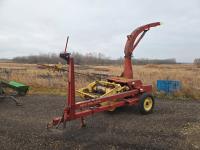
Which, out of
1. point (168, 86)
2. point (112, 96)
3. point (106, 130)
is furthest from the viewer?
point (168, 86)

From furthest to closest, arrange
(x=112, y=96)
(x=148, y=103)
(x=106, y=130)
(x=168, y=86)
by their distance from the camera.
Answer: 1. (x=168, y=86)
2. (x=148, y=103)
3. (x=112, y=96)
4. (x=106, y=130)

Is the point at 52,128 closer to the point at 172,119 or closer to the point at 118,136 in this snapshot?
the point at 118,136

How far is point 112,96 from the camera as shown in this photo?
8.15 metres

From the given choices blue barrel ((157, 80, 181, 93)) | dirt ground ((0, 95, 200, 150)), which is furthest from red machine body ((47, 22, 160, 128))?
blue barrel ((157, 80, 181, 93))

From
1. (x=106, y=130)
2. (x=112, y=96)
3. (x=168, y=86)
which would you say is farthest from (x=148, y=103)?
(x=168, y=86)

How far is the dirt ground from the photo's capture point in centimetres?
620

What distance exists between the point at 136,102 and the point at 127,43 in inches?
85.3

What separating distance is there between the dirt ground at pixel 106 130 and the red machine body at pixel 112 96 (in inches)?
16.3

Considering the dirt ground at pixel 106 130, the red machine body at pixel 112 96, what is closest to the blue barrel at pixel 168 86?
the dirt ground at pixel 106 130

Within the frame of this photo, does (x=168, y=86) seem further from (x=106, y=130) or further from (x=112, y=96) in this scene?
(x=106, y=130)

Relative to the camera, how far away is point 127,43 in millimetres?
9992

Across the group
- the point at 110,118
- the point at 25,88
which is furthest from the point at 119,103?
the point at 25,88

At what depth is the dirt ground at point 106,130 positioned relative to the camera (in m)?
6.20

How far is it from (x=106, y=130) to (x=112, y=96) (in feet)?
3.90
